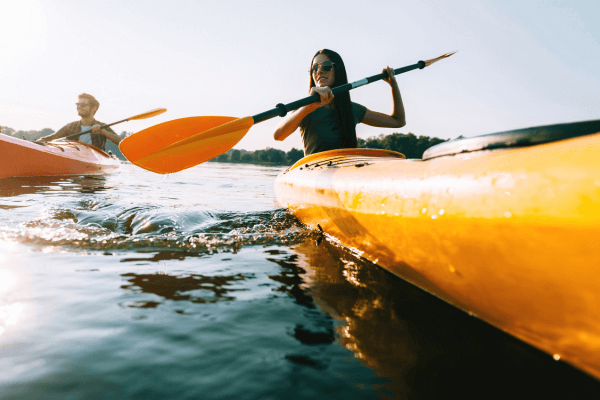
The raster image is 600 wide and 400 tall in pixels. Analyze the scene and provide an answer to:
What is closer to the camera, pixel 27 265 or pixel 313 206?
pixel 27 265

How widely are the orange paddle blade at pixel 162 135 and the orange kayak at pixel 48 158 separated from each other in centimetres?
573

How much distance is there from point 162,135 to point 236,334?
2729 mm

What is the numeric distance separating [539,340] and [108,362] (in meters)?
1.63

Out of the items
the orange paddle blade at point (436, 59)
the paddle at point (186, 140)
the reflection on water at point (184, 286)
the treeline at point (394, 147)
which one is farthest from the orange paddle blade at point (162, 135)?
the treeline at point (394, 147)

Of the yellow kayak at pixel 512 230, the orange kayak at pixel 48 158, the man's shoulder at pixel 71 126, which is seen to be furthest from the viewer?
the man's shoulder at pixel 71 126

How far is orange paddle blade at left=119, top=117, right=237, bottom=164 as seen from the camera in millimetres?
3412

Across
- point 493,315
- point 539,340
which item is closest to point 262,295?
point 493,315

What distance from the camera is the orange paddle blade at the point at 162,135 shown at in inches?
134

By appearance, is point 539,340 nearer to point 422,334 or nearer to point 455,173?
point 422,334

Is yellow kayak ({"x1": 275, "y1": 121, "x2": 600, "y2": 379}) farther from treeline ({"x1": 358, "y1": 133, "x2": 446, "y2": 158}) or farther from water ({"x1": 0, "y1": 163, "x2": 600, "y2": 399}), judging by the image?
treeline ({"x1": 358, "y1": 133, "x2": 446, "y2": 158})

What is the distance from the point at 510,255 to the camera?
4.16 feet

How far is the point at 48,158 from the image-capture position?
27.0 ft

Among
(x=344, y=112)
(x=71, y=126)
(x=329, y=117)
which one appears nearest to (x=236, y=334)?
(x=329, y=117)

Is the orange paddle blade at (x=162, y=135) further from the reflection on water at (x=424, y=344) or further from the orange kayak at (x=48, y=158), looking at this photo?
the orange kayak at (x=48, y=158)
